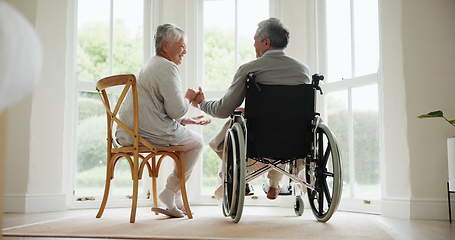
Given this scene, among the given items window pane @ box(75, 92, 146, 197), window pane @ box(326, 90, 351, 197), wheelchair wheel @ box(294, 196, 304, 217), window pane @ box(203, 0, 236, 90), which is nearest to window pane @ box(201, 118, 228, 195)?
window pane @ box(203, 0, 236, 90)

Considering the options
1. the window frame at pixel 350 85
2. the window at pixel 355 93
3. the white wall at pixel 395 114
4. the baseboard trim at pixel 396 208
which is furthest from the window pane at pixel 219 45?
the baseboard trim at pixel 396 208

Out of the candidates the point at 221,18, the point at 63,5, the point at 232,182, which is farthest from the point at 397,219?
the point at 63,5

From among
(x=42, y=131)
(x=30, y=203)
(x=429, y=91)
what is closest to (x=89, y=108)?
(x=42, y=131)

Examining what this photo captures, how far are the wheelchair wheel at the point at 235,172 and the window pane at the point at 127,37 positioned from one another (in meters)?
1.81

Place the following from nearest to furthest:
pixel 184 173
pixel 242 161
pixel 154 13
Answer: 1. pixel 242 161
2. pixel 184 173
3. pixel 154 13

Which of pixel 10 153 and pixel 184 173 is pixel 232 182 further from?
pixel 10 153

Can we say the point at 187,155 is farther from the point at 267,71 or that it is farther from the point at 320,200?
the point at 320,200

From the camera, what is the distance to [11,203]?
3562 mm

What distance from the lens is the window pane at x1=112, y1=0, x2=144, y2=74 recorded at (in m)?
4.18

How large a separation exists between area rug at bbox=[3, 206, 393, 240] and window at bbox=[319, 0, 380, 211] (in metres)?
0.93

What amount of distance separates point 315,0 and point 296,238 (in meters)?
2.70

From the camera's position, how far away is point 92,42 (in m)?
4.09

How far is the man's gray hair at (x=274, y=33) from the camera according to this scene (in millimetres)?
2838

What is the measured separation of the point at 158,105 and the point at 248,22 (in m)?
1.77
